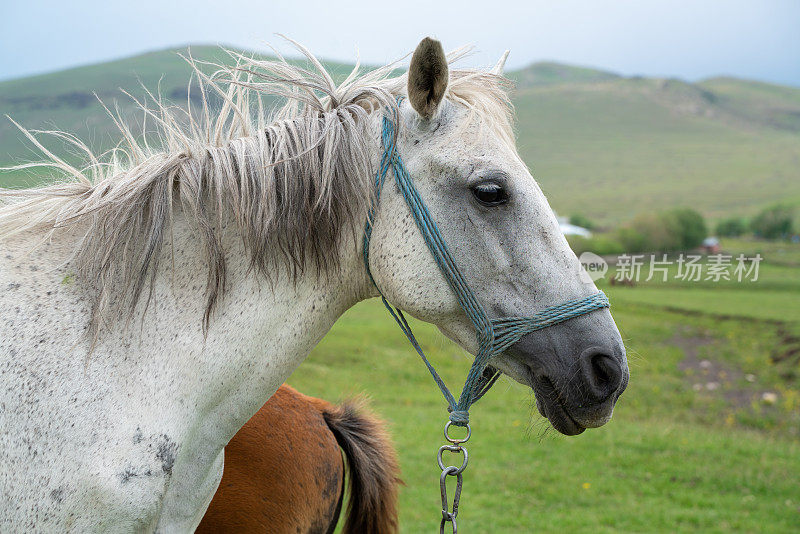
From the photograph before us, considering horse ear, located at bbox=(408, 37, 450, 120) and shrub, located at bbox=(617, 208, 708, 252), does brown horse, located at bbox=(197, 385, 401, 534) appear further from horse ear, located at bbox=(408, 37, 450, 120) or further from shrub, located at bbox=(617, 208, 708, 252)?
shrub, located at bbox=(617, 208, 708, 252)

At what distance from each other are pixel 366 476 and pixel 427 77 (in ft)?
7.03

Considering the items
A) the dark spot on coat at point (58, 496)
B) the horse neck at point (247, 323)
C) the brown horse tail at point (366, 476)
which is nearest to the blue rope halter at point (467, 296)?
the horse neck at point (247, 323)

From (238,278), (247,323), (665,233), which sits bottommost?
(665,233)

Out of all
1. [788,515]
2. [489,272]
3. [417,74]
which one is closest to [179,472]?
[489,272]

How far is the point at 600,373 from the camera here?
197 centimetres

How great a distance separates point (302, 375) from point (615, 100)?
137 meters

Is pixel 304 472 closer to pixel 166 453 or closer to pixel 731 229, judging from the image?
pixel 166 453

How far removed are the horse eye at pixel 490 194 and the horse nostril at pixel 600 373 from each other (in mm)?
597

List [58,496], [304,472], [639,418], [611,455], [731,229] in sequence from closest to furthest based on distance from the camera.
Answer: [58,496] → [304,472] → [611,455] → [639,418] → [731,229]

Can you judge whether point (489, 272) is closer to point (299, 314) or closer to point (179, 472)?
point (299, 314)

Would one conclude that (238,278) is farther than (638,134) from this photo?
No

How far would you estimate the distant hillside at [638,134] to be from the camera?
76.7 m

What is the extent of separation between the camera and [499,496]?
6.89 metres

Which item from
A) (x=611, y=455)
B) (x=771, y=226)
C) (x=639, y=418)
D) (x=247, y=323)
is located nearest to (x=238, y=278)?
(x=247, y=323)
